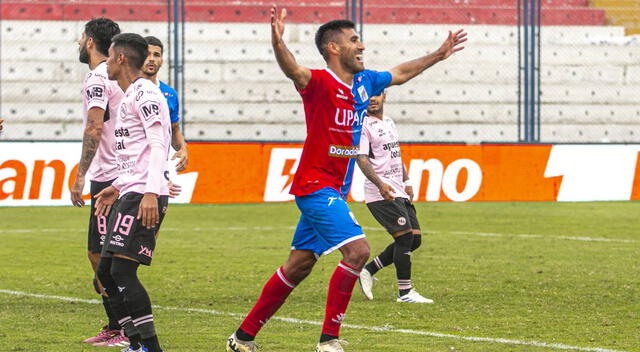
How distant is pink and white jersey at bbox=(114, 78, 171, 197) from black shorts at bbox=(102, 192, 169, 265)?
83 millimetres

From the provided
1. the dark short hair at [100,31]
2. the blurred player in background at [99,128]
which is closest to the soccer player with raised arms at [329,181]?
the blurred player in background at [99,128]

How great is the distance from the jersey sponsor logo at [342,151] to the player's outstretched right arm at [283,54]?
0.43 m

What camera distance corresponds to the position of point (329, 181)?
23.3 feet

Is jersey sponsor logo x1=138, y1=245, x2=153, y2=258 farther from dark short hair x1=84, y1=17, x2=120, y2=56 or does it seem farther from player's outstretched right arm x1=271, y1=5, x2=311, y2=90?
dark short hair x1=84, y1=17, x2=120, y2=56

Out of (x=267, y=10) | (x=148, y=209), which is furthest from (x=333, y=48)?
(x=267, y=10)

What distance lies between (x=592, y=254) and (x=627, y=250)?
72 centimetres

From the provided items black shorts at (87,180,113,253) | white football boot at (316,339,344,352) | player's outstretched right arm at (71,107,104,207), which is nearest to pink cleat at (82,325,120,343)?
black shorts at (87,180,113,253)

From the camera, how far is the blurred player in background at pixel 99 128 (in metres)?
7.79

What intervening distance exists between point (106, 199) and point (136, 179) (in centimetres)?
47

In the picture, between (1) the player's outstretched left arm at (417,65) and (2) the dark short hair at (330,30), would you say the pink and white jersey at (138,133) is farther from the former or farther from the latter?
(1) the player's outstretched left arm at (417,65)

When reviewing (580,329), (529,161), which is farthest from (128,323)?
(529,161)

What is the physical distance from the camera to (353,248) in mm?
6957

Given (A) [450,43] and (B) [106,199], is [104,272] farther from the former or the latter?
(A) [450,43]

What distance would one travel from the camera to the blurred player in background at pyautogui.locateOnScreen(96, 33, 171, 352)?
Answer: 22.1 feet
